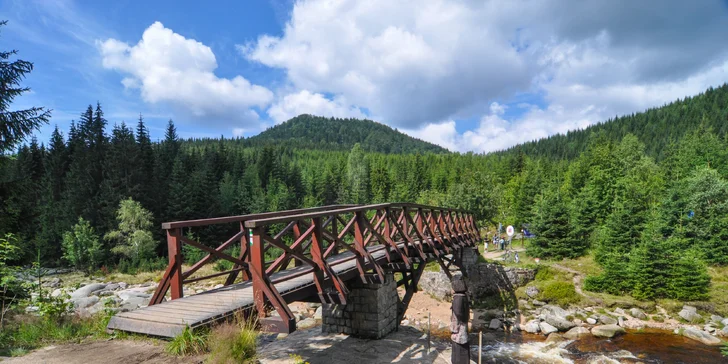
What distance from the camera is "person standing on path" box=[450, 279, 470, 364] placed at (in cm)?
654

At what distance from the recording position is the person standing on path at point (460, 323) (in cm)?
654

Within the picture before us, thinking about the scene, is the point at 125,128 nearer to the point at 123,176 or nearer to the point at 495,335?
the point at 123,176

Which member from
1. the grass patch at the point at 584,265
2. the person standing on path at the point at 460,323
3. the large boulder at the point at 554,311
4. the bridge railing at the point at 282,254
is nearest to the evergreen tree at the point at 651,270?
the grass patch at the point at 584,265

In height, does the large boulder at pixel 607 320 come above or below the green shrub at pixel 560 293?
below

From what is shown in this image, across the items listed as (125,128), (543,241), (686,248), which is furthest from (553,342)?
(125,128)

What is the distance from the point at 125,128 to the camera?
41.4 metres

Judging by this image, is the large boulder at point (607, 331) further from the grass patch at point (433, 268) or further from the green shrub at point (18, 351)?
the green shrub at point (18, 351)

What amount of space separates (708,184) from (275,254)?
3307 centimetres

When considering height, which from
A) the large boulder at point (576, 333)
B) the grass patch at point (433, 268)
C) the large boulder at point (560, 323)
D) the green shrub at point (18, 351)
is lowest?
the large boulder at point (576, 333)

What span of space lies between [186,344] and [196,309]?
3.71 feet

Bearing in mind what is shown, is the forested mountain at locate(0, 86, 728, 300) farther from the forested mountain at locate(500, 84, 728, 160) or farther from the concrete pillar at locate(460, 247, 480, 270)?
the forested mountain at locate(500, 84, 728, 160)

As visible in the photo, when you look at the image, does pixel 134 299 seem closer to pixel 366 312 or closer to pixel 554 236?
pixel 366 312

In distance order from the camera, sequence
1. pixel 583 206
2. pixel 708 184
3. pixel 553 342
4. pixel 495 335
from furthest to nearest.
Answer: pixel 583 206 < pixel 708 184 < pixel 495 335 < pixel 553 342

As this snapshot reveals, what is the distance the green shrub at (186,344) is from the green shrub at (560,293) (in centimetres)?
2022
